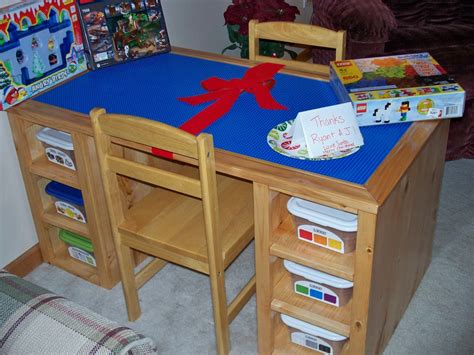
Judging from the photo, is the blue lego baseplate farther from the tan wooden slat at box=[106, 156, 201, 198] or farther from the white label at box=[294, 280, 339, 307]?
the white label at box=[294, 280, 339, 307]

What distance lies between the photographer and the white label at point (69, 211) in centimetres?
206

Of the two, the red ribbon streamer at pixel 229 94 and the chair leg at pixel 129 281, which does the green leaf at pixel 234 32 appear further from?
the chair leg at pixel 129 281

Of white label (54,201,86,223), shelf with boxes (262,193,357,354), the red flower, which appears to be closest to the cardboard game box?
white label (54,201,86,223)

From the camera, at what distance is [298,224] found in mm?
1603

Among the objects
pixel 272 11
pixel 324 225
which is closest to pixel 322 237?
pixel 324 225

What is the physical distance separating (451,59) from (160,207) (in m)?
1.34

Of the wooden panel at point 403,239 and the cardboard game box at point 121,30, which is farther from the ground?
the cardboard game box at point 121,30

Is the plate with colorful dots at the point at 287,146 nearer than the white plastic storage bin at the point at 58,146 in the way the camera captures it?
Yes

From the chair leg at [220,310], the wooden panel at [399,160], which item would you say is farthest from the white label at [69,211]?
the wooden panel at [399,160]

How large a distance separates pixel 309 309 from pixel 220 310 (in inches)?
Result: 9.8

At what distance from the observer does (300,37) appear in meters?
2.08

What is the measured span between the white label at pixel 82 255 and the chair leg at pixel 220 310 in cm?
56

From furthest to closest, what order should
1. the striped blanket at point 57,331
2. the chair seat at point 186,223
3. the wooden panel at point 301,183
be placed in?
the chair seat at point 186,223, the wooden panel at point 301,183, the striped blanket at point 57,331

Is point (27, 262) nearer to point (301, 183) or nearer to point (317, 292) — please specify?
point (317, 292)
